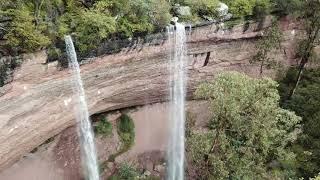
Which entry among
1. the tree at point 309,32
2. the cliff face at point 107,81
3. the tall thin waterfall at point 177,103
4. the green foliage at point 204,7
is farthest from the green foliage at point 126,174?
the tree at point 309,32

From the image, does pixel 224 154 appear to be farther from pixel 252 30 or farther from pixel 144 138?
pixel 252 30

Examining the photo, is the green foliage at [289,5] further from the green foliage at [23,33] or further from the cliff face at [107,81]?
the green foliage at [23,33]

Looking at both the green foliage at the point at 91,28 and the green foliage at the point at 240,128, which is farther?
the green foliage at the point at 91,28

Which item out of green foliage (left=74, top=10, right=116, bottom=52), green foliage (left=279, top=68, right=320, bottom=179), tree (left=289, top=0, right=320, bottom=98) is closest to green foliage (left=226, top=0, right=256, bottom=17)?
tree (left=289, top=0, right=320, bottom=98)

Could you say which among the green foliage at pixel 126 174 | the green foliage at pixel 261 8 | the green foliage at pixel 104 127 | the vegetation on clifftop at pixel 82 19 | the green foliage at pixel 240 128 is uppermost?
the vegetation on clifftop at pixel 82 19

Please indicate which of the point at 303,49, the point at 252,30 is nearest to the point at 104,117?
the point at 252,30

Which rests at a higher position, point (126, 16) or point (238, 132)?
point (126, 16)

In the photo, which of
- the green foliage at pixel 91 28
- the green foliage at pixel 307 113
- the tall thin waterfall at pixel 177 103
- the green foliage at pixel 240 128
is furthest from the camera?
the tall thin waterfall at pixel 177 103
